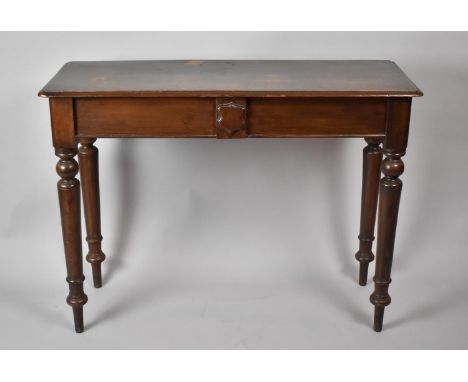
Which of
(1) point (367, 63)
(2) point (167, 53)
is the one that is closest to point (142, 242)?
(2) point (167, 53)

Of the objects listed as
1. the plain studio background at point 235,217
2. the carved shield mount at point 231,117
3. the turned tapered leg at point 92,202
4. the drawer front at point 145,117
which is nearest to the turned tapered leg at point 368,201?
the plain studio background at point 235,217

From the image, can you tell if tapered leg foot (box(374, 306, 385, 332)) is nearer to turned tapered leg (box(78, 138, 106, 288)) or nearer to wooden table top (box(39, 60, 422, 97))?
wooden table top (box(39, 60, 422, 97))

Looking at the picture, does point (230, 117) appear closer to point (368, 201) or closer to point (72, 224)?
point (72, 224)

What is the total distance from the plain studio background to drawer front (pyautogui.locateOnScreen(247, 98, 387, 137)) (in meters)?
0.67

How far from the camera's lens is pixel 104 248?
374 centimetres

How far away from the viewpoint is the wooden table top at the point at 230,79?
2842 millimetres

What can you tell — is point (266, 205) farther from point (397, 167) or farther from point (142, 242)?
point (397, 167)

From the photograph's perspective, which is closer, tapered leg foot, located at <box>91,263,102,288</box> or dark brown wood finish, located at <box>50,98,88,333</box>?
dark brown wood finish, located at <box>50,98,88,333</box>

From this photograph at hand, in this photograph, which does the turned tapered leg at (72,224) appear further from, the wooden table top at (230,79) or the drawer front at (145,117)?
the wooden table top at (230,79)

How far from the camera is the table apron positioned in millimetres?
2865

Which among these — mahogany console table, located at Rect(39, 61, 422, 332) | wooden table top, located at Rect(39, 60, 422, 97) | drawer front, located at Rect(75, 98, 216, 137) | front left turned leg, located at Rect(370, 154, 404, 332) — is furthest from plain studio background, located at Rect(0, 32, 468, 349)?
drawer front, located at Rect(75, 98, 216, 137)

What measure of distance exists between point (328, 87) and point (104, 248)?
1.33 metres

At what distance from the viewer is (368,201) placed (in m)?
3.46

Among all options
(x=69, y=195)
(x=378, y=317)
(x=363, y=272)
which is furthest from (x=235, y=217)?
(x=69, y=195)
